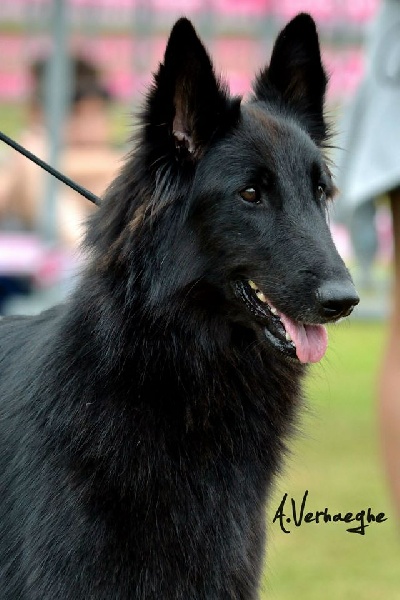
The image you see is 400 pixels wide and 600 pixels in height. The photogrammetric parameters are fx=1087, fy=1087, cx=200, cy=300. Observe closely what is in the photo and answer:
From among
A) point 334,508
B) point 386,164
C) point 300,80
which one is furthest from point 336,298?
point 334,508

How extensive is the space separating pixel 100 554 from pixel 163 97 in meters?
1.16

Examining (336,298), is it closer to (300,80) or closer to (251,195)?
(251,195)

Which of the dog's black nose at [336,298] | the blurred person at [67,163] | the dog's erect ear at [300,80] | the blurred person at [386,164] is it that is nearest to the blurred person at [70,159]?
the blurred person at [67,163]

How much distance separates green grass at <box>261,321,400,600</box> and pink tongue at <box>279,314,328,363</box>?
1.07 feet

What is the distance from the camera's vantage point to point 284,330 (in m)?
2.68

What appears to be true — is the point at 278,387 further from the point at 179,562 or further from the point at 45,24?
the point at 45,24

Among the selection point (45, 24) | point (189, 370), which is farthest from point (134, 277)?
point (45, 24)

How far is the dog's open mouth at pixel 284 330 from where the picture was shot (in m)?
2.68

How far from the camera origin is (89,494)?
2686mm

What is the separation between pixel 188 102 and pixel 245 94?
59 cm

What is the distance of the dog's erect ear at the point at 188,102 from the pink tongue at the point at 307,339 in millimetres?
516

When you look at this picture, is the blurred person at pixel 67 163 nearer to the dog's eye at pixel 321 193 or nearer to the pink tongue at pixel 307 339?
the dog's eye at pixel 321 193

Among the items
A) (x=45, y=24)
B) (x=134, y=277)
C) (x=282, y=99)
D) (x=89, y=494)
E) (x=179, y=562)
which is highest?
(x=45, y=24)

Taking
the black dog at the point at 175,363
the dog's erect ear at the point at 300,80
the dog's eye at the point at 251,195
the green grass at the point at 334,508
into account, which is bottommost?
the green grass at the point at 334,508
